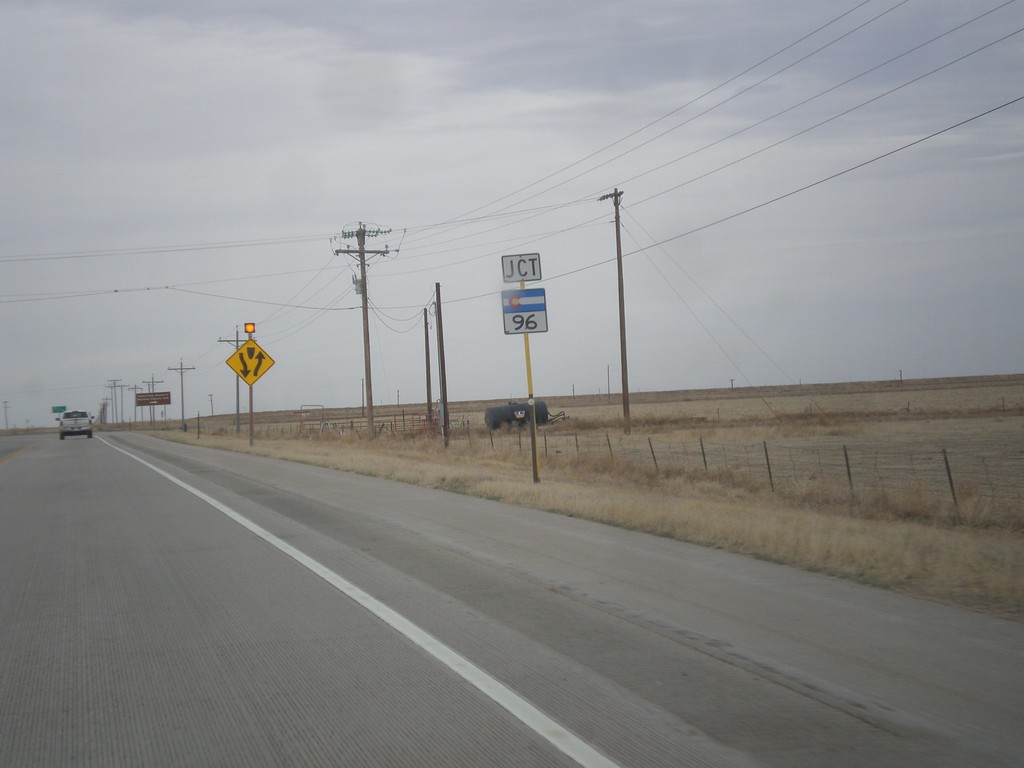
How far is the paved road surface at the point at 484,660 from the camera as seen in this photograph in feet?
15.8

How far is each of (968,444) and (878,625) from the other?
29906 mm

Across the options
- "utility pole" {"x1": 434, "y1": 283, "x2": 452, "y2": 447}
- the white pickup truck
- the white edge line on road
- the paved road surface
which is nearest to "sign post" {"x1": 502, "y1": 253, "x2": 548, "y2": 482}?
the paved road surface

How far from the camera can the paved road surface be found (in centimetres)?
481

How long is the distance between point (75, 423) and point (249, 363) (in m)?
40.8

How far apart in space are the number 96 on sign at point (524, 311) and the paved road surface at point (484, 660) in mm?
7886

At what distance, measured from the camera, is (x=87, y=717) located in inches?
211

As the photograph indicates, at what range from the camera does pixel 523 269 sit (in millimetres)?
19234

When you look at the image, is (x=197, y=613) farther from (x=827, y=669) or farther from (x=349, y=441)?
(x=349, y=441)

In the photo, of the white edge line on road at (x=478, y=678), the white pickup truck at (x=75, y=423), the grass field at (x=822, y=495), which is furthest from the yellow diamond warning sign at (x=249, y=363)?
the white pickup truck at (x=75, y=423)

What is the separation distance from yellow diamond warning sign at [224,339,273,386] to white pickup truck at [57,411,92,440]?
39895 millimetres

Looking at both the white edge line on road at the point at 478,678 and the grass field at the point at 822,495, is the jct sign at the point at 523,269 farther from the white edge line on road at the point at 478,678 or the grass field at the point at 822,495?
the white edge line on road at the point at 478,678

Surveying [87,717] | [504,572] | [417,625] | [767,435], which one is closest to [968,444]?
[767,435]

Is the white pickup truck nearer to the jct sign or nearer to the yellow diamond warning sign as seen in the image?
the yellow diamond warning sign

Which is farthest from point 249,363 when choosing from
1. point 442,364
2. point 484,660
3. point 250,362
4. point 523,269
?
point 484,660
